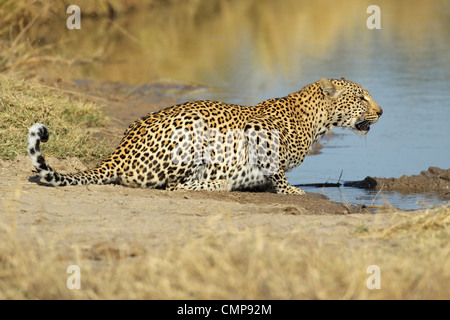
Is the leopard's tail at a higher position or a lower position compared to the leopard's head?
lower

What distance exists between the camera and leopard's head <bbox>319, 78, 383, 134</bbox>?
9.62 m

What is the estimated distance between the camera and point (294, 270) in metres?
5.28

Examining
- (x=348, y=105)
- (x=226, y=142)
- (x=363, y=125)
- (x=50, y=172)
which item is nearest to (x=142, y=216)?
(x=50, y=172)

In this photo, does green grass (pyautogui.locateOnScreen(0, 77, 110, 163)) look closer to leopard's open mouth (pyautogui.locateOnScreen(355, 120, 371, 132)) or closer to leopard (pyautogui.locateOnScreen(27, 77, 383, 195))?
leopard (pyautogui.locateOnScreen(27, 77, 383, 195))

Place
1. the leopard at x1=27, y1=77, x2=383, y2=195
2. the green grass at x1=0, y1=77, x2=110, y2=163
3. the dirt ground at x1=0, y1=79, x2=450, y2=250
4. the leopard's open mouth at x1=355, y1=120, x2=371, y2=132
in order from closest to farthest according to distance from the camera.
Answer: the dirt ground at x1=0, y1=79, x2=450, y2=250
the leopard at x1=27, y1=77, x2=383, y2=195
the green grass at x1=0, y1=77, x2=110, y2=163
the leopard's open mouth at x1=355, y1=120, x2=371, y2=132

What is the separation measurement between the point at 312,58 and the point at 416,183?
31.3ft

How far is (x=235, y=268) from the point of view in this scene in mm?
5293

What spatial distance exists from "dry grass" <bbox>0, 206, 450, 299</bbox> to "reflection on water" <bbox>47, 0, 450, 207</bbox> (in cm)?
460

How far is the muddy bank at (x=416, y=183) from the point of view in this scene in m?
9.79

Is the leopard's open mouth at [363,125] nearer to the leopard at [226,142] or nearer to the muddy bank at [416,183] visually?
the leopard at [226,142]

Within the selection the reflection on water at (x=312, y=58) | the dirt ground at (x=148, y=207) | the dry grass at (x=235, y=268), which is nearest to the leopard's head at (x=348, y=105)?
the dirt ground at (x=148, y=207)

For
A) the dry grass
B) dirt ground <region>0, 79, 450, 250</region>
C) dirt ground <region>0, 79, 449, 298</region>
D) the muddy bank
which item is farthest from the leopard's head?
the dry grass
